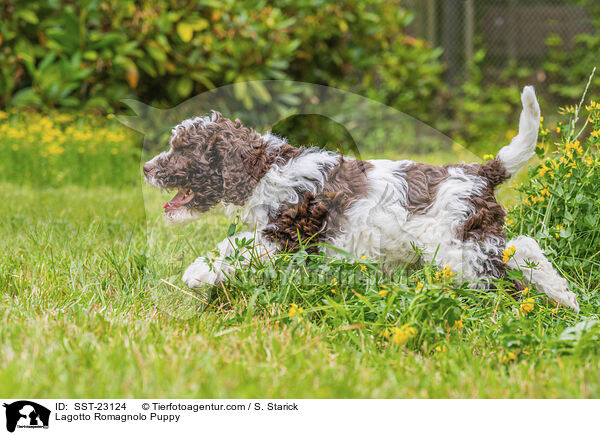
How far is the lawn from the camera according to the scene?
1.71 meters

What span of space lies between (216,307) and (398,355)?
84 centimetres

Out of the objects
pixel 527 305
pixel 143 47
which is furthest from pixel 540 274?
pixel 143 47

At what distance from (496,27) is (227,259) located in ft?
22.0

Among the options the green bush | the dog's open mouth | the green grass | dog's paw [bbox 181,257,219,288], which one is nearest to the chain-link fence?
the green bush

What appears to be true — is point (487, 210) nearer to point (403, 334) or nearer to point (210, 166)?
point (403, 334)

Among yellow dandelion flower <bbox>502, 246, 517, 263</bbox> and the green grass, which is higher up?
yellow dandelion flower <bbox>502, 246, 517, 263</bbox>

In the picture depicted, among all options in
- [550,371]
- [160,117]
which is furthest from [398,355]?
[160,117]

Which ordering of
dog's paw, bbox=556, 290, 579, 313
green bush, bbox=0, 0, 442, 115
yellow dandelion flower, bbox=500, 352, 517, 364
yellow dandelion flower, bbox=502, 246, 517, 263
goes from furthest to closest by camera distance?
green bush, bbox=0, 0, 442, 115
dog's paw, bbox=556, 290, 579, 313
yellow dandelion flower, bbox=502, 246, 517, 263
yellow dandelion flower, bbox=500, 352, 517, 364

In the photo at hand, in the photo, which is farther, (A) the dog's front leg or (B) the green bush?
(B) the green bush

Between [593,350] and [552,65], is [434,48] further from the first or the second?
[593,350]

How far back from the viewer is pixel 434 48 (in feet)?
25.0

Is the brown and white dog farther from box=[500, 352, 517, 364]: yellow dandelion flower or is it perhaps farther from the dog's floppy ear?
box=[500, 352, 517, 364]: yellow dandelion flower

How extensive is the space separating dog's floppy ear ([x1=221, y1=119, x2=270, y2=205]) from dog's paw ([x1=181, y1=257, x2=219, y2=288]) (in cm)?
30
